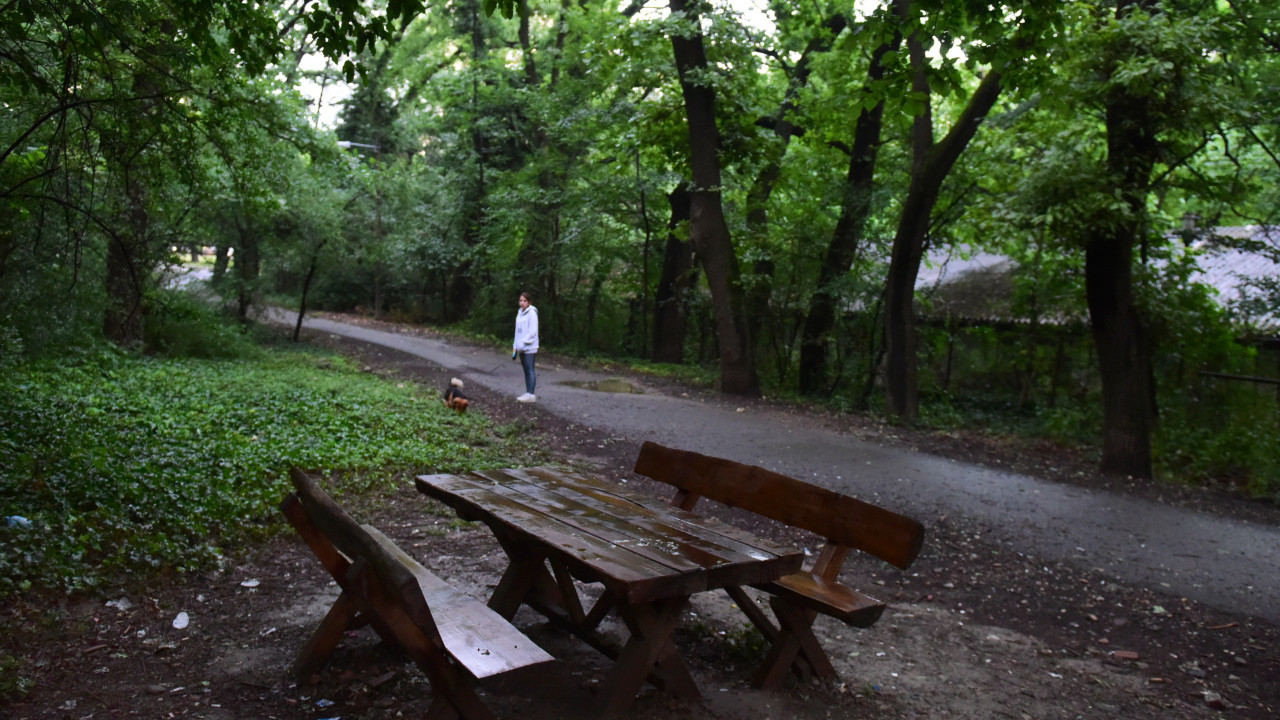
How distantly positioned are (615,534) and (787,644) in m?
0.96

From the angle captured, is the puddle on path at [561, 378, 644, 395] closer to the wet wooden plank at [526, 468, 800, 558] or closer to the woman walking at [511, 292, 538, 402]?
the woman walking at [511, 292, 538, 402]

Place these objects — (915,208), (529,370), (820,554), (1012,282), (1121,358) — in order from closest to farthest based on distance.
→ (820,554) < (1121,358) < (915,208) < (529,370) < (1012,282)

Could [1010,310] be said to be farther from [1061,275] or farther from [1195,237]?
[1195,237]

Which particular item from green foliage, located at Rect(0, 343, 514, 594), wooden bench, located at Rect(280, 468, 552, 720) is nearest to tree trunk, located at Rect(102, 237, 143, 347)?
green foliage, located at Rect(0, 343, 514, 594)

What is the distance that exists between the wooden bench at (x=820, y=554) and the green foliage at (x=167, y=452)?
3.20 m

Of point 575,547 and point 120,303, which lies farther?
point 120,303

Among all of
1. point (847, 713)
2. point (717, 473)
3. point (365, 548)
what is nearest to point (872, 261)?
point (717, 473)

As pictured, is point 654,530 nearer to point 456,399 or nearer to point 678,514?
point 678,514

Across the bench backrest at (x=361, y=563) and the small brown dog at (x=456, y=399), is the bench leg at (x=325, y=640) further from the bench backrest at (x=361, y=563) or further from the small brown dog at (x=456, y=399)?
the small brown dog at (x=456, y=399)

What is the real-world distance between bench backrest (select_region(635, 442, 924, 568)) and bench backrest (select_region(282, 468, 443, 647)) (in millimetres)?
1920

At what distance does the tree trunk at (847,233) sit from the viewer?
588 inches

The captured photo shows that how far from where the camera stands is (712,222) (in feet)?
47.8

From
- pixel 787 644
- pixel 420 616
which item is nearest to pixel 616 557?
pixel 420 616

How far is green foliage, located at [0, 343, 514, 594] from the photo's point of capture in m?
4.97
